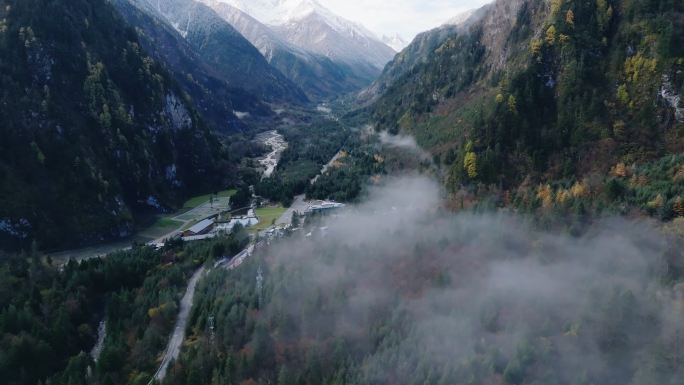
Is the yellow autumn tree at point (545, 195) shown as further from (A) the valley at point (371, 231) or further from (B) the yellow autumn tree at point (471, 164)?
(B) the yellow autumn tree at point (471, 164)

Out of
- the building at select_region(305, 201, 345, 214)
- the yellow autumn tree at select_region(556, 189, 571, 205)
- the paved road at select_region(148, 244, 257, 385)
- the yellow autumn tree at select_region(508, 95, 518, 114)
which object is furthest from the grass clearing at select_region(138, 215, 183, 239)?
the yellow autumn tree at select_region(556, 189, 571, 205)

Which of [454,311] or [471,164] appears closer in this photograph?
[454,311]

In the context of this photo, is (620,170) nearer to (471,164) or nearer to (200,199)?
(471,164)

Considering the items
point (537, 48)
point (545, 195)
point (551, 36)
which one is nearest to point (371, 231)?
point (545, 195)

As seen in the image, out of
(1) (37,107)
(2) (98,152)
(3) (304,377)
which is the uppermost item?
(1) (37,107)

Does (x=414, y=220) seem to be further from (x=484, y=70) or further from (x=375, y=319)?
(x=484, y=70)

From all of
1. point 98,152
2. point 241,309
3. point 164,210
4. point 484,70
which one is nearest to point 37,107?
point 98,152
